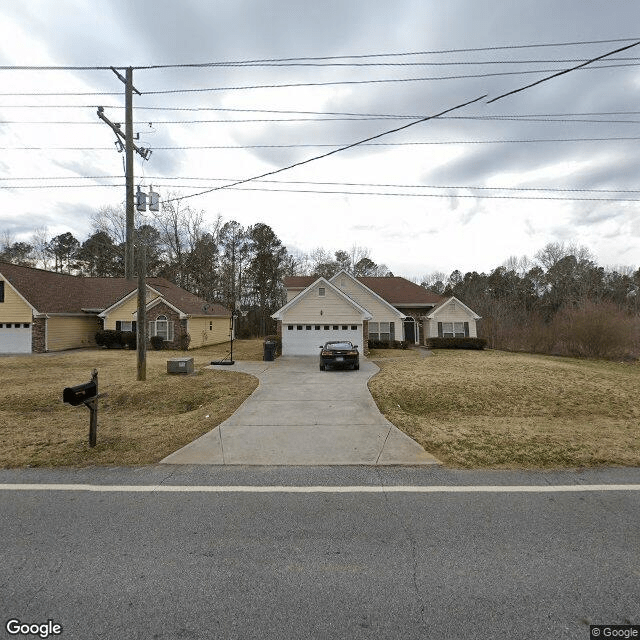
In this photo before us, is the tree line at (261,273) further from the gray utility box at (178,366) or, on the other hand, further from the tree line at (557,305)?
the gray utility box at (178,366)

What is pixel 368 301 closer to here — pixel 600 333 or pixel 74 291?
pixel 600 333

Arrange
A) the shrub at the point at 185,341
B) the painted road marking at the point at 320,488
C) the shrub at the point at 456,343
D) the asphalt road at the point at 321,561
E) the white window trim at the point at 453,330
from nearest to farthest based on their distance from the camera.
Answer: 1. the asphalt road at the point at 321,561
2. the painted road marking at the point at 320,488
3. the shrub at the point at 185,341
4. the shrub at the point at 456,343
5. the white window trim at the point at 453,330

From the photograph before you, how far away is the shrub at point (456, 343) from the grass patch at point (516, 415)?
12294 mm

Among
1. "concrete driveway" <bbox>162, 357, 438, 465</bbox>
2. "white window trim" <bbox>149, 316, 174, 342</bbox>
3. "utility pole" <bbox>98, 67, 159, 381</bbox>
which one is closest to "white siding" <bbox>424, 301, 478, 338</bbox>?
"white window trim" <bbox>149, 316, 174, 342</bbox>

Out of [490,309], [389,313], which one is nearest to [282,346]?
[389,313]

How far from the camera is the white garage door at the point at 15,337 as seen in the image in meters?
23.2

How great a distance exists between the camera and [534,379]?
1209 centimetres

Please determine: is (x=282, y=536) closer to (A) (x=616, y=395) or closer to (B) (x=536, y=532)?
(B) (x=536, y=532)

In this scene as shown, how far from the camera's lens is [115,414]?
8492 millimetres

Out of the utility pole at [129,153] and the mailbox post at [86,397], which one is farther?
the utility pole at [129,153]

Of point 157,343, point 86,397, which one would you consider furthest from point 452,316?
point 86,397

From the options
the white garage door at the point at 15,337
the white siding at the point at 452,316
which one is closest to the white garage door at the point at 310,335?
the white siding at the point at 452,316

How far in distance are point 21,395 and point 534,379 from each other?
1534cm

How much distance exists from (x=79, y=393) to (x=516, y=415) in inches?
339
